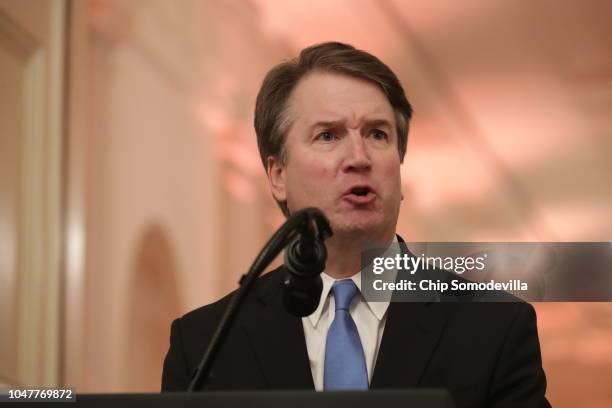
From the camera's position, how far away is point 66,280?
304 cm

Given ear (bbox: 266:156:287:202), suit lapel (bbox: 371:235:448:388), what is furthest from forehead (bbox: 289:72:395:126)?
suit lapel (bbox: 371:235:448:388)

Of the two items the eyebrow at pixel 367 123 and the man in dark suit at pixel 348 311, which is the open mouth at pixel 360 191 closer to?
the man in dark suit at pixel 348 311

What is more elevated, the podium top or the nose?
the nose

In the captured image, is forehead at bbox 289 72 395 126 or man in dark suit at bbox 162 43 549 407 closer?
man in dark suit at bbox 162 43 549 407

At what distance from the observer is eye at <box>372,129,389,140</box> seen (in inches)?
75.6

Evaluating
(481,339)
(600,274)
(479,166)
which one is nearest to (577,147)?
(479,166)

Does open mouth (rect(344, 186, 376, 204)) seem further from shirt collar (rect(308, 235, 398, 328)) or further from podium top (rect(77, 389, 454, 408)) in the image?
podium top (rect(77, 389, 454, 408))

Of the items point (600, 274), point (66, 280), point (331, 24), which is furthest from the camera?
point (331, 24)

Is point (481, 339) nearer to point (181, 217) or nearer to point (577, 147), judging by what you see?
point (577, 147)

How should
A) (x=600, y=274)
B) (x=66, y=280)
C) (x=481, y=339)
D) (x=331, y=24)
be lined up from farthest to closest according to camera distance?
(x=331, y=24) < (x=66, y=280) < (x=600, y=274) < (x=481, y=339)

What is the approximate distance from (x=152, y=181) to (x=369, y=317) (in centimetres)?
158

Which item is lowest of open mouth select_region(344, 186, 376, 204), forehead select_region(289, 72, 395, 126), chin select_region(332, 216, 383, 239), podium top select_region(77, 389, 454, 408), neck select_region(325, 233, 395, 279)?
podium top select_region(77, 389, 454, 408)

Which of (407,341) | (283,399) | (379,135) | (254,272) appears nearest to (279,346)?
(407,341)

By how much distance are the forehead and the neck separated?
236 mm
